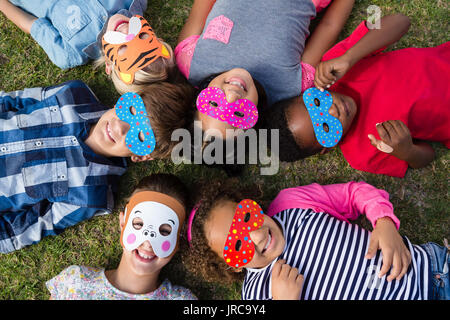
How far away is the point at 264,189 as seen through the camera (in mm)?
2291

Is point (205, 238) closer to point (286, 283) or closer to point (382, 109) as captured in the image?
point (286, 283)

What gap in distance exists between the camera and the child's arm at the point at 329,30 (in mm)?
2172

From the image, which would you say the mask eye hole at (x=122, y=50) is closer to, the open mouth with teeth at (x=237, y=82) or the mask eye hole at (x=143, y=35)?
the mask eye hole at (x=143, y=35)

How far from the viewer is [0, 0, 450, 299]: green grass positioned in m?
2.17

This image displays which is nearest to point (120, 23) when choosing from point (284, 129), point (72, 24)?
point (72, 24)

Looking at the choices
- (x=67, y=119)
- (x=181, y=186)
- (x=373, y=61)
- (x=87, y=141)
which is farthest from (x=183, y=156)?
(x=373, y=61)

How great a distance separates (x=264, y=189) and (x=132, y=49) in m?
1.17

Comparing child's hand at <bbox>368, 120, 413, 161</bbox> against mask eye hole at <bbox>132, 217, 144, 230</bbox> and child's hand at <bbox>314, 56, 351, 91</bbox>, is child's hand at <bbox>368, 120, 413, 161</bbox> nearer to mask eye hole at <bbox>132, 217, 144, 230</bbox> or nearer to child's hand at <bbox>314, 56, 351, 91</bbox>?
child's hand at <bbox>314, 56, 351, 91</bbox>

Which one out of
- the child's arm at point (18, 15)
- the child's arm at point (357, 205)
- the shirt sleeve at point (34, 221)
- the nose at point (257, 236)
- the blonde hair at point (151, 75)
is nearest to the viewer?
→ the nose at point (257, 236)

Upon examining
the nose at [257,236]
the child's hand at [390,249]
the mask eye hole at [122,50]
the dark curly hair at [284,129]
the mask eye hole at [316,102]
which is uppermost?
the mask eye hole at [122,50]

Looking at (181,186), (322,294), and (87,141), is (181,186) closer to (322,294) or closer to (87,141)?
(87,141)

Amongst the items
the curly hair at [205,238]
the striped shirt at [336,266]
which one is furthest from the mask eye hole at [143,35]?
the striped shirt at [336,266]

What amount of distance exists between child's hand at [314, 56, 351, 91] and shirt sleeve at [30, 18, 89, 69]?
4.89 feet

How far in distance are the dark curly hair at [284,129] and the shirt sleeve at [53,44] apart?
4.18 feet
